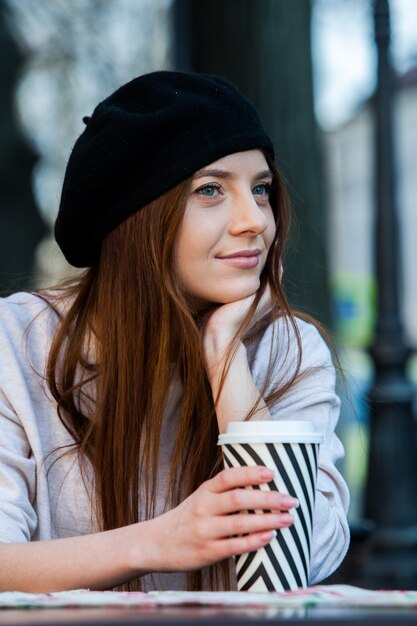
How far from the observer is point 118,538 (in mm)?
2029

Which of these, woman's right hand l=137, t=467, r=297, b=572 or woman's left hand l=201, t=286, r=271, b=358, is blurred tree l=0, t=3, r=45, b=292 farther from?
woman's right hand l=137, t=467, r=297, b=572

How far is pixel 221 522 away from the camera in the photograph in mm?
1788

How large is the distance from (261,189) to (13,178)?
7.25m

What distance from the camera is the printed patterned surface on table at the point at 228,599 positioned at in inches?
58.5

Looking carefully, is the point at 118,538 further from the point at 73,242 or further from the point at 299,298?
the point at 299,298

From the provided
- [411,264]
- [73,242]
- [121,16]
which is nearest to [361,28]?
[121,16]

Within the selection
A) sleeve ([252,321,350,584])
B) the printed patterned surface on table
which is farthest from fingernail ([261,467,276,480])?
sleeve ([252,321,350,584])

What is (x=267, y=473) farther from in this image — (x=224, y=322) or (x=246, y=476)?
(x=224, y=322)

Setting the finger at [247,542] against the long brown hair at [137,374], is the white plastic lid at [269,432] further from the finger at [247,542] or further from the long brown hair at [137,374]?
the long brown hair at [137,374]

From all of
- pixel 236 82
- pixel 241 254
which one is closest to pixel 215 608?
pixel 241 254

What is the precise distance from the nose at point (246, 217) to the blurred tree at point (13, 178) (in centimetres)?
710

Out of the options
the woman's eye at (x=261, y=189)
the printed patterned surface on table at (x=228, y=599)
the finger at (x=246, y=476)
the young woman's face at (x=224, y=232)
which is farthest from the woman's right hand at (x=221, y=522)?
the woman's eye at (x=261, y=189)

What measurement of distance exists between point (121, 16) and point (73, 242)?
9884 mm

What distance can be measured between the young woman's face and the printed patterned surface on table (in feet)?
3.56
